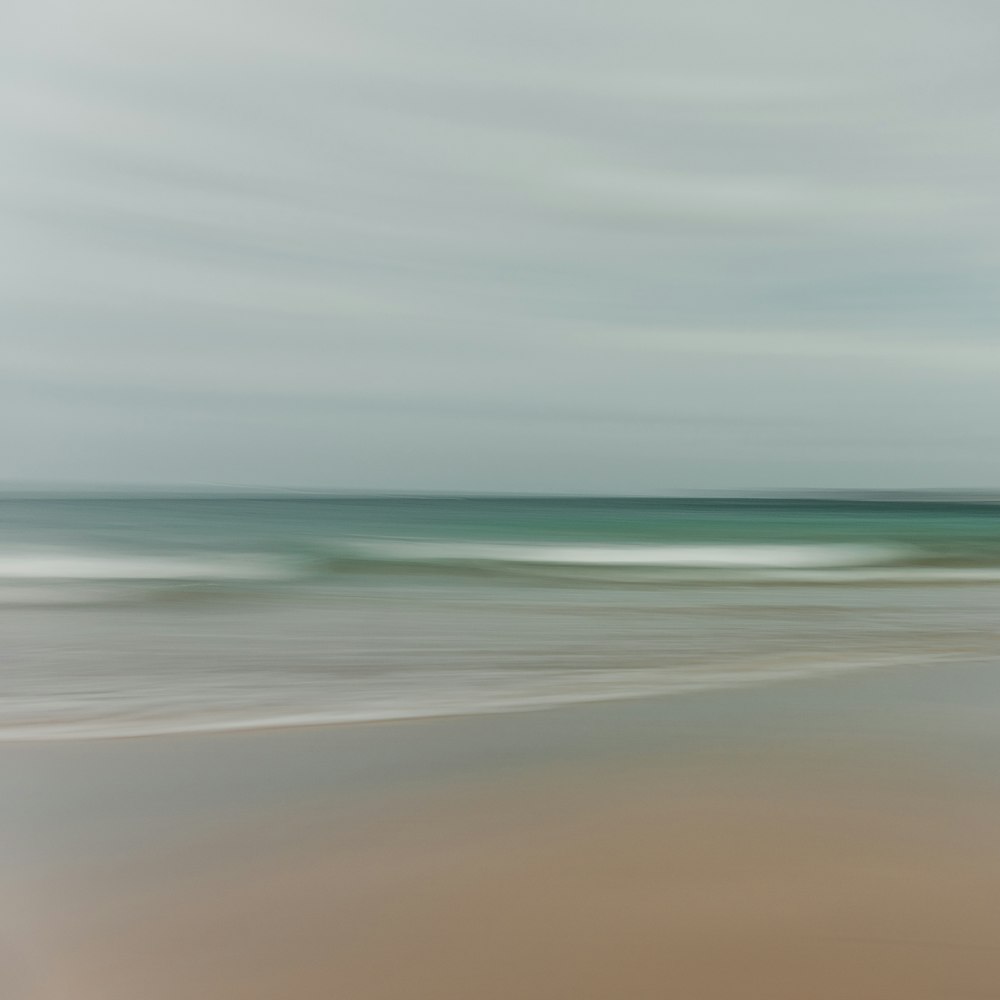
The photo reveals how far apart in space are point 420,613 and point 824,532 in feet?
60.5

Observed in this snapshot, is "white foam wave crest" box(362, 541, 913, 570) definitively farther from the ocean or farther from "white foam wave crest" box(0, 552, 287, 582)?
"white foam wave crest" box(0, 552, 287, 582)

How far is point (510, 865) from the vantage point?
1991mm

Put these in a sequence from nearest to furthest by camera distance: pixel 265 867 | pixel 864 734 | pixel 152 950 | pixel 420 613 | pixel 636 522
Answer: pixel 152 950 → pixel 265 867 → pixel 864 734 → pixel 420 613 → pixel 636 522

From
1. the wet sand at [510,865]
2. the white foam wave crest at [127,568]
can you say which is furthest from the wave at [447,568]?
the wet sand at [510,865]

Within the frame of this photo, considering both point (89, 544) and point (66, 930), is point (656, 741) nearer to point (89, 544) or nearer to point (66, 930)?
point (66, 930)

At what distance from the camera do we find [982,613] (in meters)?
7.07

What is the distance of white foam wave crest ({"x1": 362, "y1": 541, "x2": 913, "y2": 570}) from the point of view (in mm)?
13539

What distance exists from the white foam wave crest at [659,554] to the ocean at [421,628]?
0.49ft

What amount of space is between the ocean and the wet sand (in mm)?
718

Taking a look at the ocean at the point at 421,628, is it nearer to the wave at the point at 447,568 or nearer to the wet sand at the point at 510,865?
the wave at the point at 447,568

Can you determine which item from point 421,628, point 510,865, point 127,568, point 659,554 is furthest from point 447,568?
point 510,865

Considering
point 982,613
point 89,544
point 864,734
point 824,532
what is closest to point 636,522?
point 824,532

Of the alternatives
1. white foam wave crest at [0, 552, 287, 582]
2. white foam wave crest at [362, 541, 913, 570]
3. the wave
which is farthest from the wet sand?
white foam wave crest at [362, 541, 913, 570]

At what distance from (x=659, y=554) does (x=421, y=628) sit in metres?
10.3
